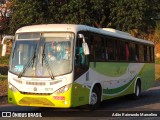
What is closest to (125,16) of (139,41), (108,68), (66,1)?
(66,1)

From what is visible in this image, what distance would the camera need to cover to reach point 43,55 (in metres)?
13.2

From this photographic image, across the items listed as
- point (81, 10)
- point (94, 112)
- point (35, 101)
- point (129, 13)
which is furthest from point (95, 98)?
point (129, 13)

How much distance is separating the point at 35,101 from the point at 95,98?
2574 mm

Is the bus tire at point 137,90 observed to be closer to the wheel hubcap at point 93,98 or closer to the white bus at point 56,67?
the white bus at point 56,67

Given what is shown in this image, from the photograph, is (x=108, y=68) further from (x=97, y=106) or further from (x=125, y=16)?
(x=125, y=16)

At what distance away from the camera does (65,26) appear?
44.3 ft

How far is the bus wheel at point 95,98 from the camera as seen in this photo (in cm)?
1441

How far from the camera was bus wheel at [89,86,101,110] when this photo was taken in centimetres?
1441

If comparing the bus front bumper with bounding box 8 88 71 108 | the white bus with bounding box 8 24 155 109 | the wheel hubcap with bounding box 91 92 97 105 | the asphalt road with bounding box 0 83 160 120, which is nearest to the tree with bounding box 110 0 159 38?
the asphalt road with bounding box 0 83 160 120

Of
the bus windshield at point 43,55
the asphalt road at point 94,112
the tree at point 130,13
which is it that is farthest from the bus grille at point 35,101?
the tree at point 130,13

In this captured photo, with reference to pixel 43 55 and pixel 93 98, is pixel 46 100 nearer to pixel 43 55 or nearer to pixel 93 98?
pixel 43 55

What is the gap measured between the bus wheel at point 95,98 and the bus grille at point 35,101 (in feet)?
6.56

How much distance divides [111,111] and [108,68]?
2.10 m

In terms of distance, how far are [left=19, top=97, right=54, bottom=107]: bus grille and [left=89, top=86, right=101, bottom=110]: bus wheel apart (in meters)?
2.00
